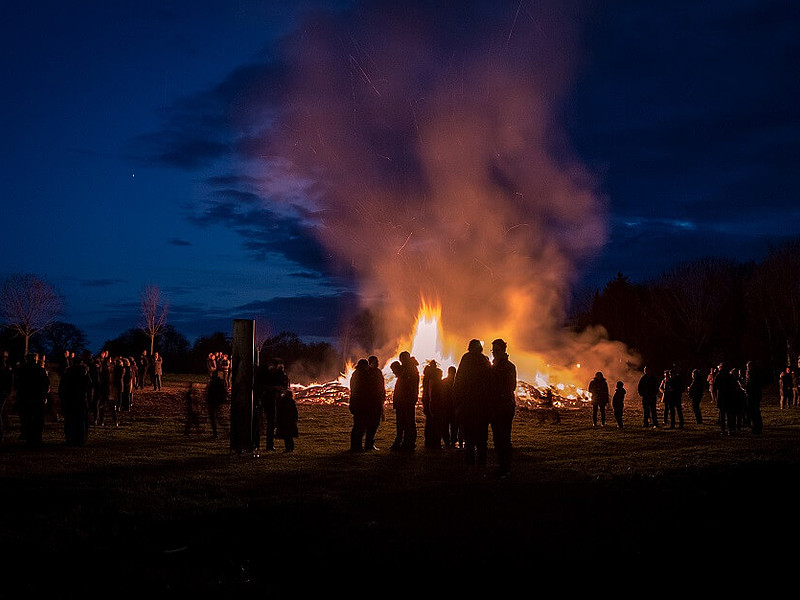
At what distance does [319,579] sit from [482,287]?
38.0 metres

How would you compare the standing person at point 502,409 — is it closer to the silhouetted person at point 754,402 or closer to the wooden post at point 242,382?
the wooden post at point 242,382

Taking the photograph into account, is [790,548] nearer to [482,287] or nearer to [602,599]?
[602,599]

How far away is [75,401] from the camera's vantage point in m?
13.8

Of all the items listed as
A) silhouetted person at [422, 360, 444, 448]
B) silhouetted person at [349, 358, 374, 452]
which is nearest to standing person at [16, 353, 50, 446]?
silhouetted person at [349, 358, 374, 452]

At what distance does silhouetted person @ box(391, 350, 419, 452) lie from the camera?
13766 millimetres

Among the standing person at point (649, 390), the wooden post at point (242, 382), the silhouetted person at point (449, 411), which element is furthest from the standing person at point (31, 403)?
the standing person at point (649, 390)

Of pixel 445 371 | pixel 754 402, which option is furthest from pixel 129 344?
pixel 754 402

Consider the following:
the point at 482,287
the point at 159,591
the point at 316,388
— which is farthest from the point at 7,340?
the point at 159,591

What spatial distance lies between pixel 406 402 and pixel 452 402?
1.52 meters

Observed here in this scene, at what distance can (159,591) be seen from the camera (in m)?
5.64

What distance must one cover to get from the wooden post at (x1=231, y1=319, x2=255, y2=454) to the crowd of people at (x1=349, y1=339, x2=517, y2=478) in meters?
1.92

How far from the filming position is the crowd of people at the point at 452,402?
10797mm

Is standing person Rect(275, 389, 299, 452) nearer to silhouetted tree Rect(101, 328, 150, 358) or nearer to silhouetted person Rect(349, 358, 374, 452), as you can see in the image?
silhouetted person Rect(349, 358, 374, 452)

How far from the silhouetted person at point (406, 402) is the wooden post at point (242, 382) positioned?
2.79 m
